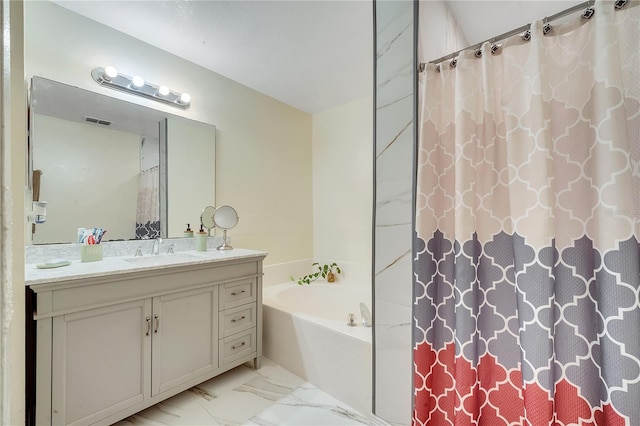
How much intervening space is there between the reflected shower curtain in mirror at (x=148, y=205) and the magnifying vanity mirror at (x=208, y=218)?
31 cm

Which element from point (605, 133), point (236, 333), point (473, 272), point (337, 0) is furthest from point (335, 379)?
point (337, 0)

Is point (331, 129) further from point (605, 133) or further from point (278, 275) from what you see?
point (605, 133)

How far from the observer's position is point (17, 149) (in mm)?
667

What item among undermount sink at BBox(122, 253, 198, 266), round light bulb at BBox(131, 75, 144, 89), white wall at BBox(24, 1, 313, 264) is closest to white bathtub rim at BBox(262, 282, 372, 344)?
white wall at BBox(24, 1, 313, 264)

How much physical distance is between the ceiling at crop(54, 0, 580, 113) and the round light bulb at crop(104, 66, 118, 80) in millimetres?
292

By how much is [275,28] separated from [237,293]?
1.73m

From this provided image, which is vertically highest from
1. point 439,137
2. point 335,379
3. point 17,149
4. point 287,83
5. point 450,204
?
point 287,83

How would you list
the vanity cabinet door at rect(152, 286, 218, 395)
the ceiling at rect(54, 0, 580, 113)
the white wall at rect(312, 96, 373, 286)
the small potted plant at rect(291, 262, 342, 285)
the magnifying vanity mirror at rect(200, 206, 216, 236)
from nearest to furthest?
the vanity cabinet door at rect(152, 286, 218, 395)
the ceiling at rect(54, 0, 580, 113)
the magnifying vanity mirror at rect(200, 206, 216, 236)
the white wall at rect(312, 96, 373, 286)
the small potted plant at rect(291, 262, 342, 285)

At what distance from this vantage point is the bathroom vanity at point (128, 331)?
3.82ft

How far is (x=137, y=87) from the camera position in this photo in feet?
6.08

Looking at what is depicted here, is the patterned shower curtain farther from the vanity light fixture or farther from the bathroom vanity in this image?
the vanity light fixture

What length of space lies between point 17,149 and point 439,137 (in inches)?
56.9

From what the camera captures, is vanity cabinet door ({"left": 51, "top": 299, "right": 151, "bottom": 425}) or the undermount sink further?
the undermount sink

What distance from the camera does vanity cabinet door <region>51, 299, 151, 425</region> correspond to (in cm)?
118
